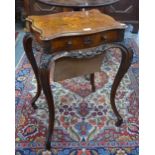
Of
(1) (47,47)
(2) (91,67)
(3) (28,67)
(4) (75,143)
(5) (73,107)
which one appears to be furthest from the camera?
(3) (28,67)

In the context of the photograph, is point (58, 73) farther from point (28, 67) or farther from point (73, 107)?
point (28, 67)

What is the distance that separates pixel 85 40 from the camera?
47.7 inches

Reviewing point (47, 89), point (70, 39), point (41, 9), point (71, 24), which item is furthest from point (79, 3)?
point (41, 9)

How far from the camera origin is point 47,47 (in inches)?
45.3

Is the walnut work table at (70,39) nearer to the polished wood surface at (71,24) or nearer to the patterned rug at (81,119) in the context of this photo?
the polished wood surface at (71,24)

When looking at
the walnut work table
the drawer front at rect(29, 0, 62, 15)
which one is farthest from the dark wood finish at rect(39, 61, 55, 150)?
the drawer front at rect(29, 0, 62, 15)

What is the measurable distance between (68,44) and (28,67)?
1.17 m

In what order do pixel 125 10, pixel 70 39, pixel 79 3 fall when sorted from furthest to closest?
pixel 125 10
pixel 79 3
pixel 70 39

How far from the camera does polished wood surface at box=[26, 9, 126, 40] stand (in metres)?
1.17

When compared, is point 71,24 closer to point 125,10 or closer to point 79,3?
point 79,3

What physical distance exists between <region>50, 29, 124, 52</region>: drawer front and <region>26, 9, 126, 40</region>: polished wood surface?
1.0 inches

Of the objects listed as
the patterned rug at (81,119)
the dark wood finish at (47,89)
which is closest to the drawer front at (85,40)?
the dark wood finish at (47,89)

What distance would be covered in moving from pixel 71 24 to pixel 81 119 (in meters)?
0.69
